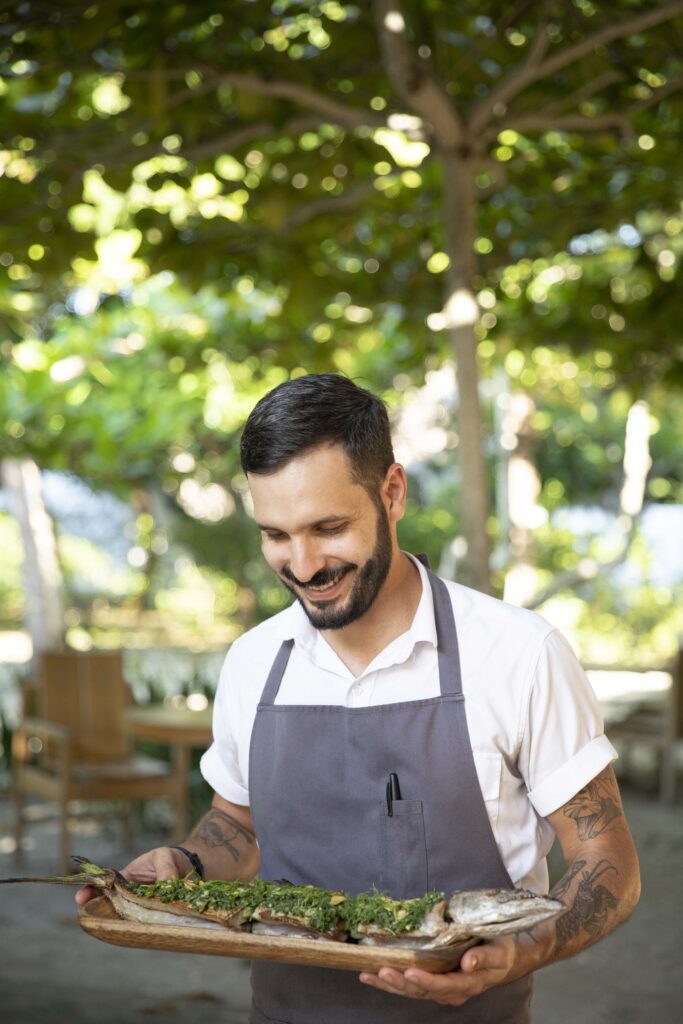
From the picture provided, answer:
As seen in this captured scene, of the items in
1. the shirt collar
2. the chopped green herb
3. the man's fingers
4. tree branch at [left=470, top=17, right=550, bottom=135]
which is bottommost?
the chopped green herb

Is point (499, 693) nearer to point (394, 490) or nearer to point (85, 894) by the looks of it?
point (394, 490)

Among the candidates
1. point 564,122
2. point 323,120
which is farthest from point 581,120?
point 323,120

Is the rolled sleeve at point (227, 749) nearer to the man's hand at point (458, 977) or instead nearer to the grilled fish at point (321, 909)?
the grilled fish at point (321, 909)

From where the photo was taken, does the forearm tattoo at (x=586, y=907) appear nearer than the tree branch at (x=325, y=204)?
Yes

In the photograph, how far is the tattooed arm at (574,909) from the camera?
1.36 meters

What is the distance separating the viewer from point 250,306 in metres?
6.84

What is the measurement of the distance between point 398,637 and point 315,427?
353mm

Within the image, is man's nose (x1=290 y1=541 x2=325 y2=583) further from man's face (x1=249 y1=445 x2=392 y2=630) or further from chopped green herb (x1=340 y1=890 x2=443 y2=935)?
chopped green herb (x1=340 y1=890 x2=443 y2=935)

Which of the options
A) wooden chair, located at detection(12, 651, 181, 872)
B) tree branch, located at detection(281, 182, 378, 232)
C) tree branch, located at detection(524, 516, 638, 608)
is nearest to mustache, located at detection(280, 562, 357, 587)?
tree branch, located at detection(281, 182, 378, 232)

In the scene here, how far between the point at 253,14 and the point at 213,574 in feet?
28.1

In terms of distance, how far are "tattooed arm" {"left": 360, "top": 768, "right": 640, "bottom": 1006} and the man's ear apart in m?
0.46

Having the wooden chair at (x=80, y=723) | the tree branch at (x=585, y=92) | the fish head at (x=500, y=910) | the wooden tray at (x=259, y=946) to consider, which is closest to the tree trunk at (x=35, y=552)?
the wooden chair at (x=80, y=723)

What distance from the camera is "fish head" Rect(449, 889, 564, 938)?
133 cm

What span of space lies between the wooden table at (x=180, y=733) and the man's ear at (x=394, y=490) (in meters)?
3.66
